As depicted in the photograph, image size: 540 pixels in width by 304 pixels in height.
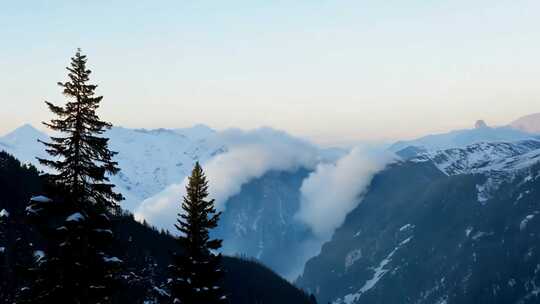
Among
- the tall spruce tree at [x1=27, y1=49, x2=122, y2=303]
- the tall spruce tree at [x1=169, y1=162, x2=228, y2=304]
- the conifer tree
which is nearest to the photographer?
the tall spruce tree at [x1=27, y1=49, x2=122, y2=303]

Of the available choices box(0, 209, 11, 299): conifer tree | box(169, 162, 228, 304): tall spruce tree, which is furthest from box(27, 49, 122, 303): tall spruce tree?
box(0, 209, 11, 299): conifer tree

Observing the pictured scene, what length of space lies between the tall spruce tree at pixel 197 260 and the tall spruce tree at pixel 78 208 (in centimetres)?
754

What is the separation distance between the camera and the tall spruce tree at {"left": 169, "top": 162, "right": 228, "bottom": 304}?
35281 mm

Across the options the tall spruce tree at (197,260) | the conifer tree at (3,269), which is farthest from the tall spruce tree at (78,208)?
the conifer tree at (3,269)

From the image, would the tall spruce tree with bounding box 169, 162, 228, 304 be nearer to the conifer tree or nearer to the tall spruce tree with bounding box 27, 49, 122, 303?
the tall spruce tree with bounding box 27, 49, 122, 303

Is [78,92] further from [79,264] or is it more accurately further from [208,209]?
[208,209]

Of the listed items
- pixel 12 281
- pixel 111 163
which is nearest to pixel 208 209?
pixel 111 163

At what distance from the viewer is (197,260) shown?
36.0 m

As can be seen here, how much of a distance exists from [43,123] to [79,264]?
639 centimetres

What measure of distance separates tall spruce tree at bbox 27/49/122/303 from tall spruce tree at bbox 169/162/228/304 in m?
7.54

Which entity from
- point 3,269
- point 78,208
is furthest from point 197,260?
point 3,269

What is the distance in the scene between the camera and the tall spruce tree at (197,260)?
116ft

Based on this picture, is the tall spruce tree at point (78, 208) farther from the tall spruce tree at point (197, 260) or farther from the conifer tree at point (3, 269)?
the conifer tree at point (3, 269)

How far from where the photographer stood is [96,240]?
27.9 m
